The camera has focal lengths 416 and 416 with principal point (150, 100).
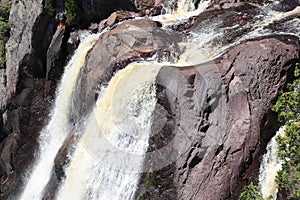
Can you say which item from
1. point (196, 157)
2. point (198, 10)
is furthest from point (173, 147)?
point (198, 10)

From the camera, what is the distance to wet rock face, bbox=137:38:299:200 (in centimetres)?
920

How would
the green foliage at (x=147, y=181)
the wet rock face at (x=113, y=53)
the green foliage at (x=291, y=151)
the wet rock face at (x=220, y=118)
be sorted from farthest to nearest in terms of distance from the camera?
the wet rock face at (x=113, y=53) → the green foliage at (x=147, y=181) → the wet rock face at (x=220, y=118) → the green foliage at (x=291, y=151)

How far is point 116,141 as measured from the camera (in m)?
11.3

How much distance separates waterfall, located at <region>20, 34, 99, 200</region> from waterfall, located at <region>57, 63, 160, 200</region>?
207 centimetres

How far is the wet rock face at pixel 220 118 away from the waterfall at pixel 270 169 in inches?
6.8

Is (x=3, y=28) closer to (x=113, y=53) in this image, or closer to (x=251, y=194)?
(x=113, y=53)

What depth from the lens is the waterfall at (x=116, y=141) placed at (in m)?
10.7

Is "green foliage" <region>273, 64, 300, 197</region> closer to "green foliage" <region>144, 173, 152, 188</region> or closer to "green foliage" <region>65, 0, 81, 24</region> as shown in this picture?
"green foliage" <region>144, 173, 152, 188</region>

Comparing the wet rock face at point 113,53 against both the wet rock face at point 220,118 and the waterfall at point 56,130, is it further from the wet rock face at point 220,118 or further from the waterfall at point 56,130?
the wet rock face at point 220,118

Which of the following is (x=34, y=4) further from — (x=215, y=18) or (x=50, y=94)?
(x=215, y=18)

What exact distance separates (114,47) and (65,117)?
11.5 ft

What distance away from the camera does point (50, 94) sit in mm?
16641

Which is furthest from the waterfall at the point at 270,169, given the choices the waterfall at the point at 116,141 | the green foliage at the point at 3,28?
the green foliage at the point at 3,28

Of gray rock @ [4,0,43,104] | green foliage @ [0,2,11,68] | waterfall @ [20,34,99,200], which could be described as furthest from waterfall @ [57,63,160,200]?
green foliage @ [0,2,11,68]
